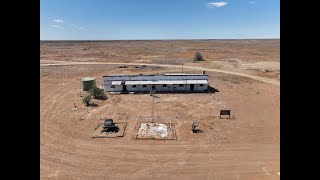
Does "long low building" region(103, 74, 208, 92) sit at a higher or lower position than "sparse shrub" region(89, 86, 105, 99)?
higher

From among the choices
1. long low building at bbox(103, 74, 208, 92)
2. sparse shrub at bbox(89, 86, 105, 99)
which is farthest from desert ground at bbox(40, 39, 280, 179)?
long low building at bbox(103, 74, 208, 92)

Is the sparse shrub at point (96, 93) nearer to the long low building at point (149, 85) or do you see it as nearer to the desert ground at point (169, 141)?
the desert ground at point (169, 141)

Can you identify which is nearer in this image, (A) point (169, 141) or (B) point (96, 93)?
(A) point (169, 141)

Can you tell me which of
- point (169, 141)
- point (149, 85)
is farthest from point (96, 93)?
point (169, 141)

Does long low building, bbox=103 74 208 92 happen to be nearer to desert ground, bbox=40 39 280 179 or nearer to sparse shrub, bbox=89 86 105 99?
desert ground, bbox=40 39 280 179

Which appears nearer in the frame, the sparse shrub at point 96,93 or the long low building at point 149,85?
the sparse shrub at point 96,93

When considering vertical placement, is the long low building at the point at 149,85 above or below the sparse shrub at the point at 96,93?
above

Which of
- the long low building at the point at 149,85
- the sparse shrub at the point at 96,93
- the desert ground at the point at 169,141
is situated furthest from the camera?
the long low building at the point at 149,85

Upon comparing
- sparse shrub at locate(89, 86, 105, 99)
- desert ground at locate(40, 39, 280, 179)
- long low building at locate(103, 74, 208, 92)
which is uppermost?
long low building at locate(103, 74, 208, 92)

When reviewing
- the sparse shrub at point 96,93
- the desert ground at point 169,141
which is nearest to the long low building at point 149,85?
the desert ground at point 169,141

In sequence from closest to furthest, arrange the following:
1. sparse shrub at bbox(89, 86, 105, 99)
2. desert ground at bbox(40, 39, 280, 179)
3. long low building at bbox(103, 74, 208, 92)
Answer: desert ground at bbox(40, 39, 280, 179), sparse shrub at bbox(89, 86, 105, 99), long low building at bbox(103, 74, 208, 92)

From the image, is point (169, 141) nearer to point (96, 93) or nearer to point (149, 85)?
point (96, 93)
